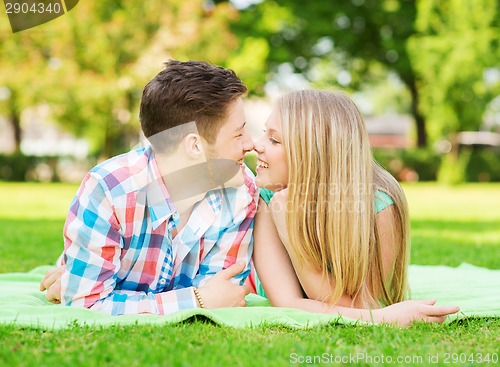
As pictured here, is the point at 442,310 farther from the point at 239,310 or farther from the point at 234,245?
the point at 234,245

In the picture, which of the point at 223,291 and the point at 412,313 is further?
the point at 223,291

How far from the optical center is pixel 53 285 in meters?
3.60

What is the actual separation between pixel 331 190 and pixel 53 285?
157 cm

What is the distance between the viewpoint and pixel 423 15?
22.5 m

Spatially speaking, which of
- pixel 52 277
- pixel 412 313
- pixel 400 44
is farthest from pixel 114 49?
pixel 412 313

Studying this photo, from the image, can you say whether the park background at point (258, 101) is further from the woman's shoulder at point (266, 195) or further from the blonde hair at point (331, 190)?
the woman's shoulder at point (266, 195)

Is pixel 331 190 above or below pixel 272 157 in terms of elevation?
below

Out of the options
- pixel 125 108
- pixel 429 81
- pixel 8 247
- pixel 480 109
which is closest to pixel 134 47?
pixel 125 108

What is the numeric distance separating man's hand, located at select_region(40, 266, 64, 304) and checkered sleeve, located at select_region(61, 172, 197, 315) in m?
0.23

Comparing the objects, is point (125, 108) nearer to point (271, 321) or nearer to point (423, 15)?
point (423, 15)

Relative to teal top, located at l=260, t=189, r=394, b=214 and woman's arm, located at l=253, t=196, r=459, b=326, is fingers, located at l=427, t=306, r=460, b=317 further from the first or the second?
teal top, located at l=260, t=189, r=394, b=214

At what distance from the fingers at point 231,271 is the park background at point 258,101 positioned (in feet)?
1.42

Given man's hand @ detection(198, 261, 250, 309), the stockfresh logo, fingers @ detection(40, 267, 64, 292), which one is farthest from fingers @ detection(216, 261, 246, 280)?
the stockfresh logo

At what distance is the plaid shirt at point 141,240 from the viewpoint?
128 inches
